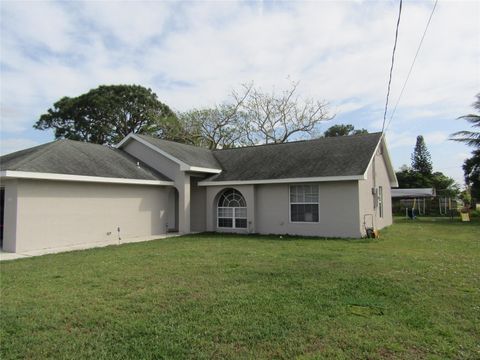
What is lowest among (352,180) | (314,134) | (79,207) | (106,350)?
(106,350)

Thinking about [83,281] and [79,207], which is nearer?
[83,281]

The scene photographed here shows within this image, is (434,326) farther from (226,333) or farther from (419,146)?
(419,146)

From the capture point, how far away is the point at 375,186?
17.9 metres

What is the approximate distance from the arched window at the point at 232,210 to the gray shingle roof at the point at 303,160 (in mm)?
1013

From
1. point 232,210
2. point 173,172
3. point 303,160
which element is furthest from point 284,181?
point 173,172

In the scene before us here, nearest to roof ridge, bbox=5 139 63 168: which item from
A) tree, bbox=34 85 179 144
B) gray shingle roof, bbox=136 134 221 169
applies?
gray shingle roof, bbox=136 134 221 169

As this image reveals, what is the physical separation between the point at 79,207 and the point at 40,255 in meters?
2.97

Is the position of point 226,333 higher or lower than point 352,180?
lower

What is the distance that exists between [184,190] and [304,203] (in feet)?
18.7

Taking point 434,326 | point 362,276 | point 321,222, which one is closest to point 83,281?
point 362,276

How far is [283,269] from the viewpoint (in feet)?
27.0

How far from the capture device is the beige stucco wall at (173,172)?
17156 mm

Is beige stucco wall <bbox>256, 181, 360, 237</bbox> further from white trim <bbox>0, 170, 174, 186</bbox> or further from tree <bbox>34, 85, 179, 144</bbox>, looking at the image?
tree <bbox>34, 85, 179, 144</bbox>

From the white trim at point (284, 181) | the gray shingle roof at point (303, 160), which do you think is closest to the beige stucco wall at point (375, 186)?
the white trim at point (284, 181)
